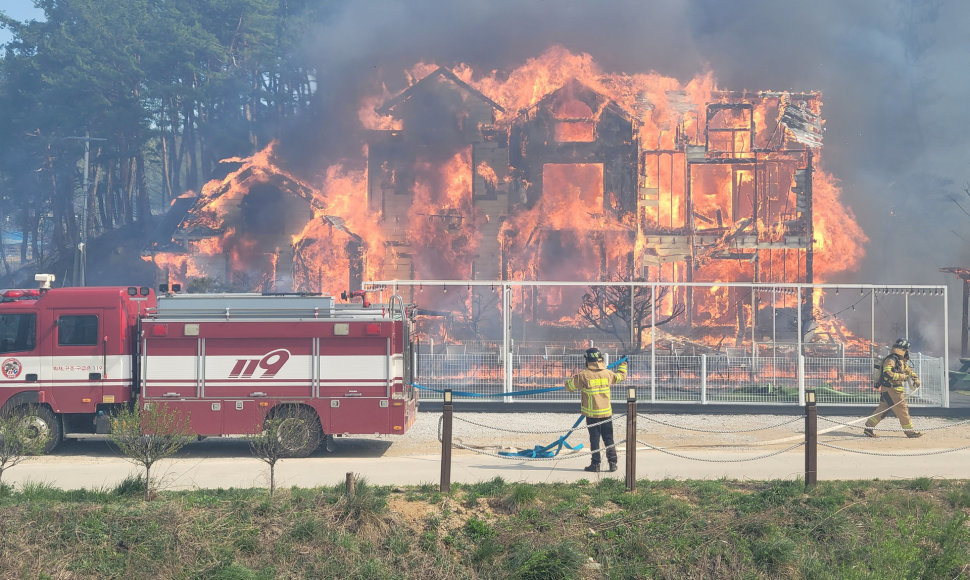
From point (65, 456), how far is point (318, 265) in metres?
33.6

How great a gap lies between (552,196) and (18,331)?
116 ft

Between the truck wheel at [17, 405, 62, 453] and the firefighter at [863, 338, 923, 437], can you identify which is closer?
the truck wheel at [17, 405, 62, 453]

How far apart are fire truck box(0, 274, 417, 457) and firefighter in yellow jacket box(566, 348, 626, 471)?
10.9ft

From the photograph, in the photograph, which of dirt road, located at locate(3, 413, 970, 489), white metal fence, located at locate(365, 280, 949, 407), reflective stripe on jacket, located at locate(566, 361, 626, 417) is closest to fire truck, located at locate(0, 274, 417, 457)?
dirt road, located at locate(3, 413, 970, 489)

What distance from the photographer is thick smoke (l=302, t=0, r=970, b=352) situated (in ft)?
160

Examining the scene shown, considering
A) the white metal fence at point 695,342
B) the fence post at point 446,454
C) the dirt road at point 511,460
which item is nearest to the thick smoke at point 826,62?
the white metal fence at point 695,342

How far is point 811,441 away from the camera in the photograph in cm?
1165

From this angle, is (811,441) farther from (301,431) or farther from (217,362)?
(217,362)

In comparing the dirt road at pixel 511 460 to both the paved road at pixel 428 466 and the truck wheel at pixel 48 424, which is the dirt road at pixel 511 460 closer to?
the paved road at pixel 428 466

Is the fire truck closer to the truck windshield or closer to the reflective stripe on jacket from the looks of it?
the truck windshield

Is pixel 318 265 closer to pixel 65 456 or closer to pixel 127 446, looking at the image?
pixel 65 456

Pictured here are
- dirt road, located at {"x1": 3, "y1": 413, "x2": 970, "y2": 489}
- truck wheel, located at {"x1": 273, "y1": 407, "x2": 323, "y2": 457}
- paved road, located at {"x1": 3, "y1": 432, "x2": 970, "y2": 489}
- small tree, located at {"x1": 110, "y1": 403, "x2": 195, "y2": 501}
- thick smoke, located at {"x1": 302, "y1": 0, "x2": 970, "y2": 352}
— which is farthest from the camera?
thick smoke, located at {"x1": 302, "y1": 0, "x2": 970, "y2": 352}

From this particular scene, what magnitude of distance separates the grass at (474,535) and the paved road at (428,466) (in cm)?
147

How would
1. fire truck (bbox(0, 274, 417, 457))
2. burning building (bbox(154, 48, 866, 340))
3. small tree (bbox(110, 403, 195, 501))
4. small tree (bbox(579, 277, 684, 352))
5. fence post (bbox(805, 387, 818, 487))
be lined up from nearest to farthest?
1. small tree (bbox(110, 403, 195, 501))
2. fence post (bbox(805, 387, 818, 487))
3. fire truck (bbox(0, 274, 417, 457))
4. small tree (bbox(579, 277, 684, 352))
5. burning building (bbox(154, 48, 866, 340))
